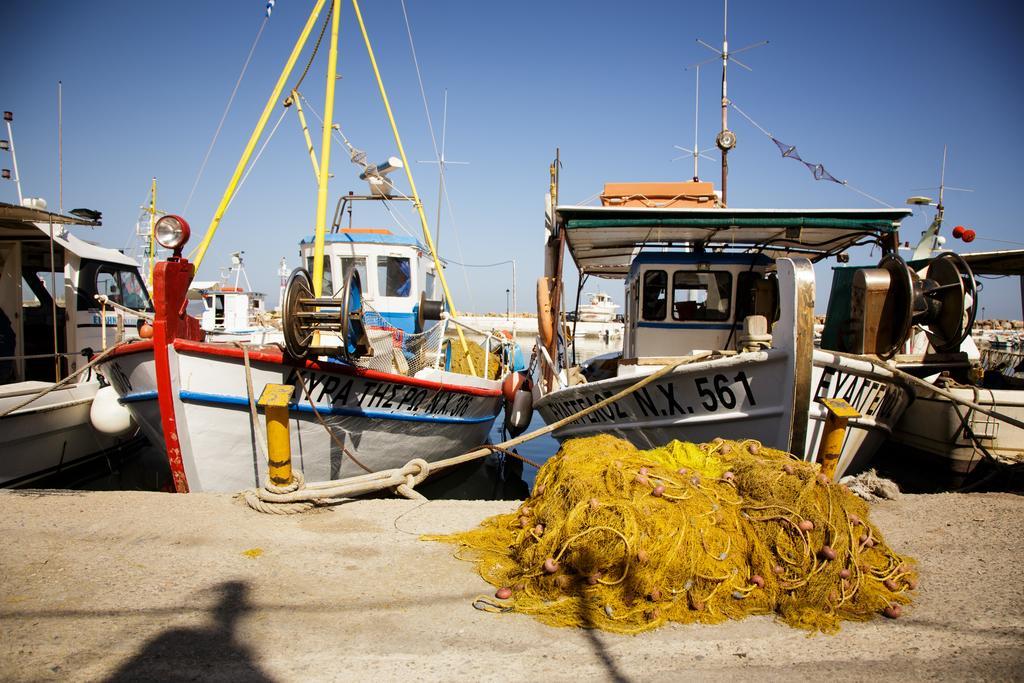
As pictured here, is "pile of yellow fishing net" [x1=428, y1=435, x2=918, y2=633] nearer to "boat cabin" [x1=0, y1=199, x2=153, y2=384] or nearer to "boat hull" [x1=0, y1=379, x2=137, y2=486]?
"boat hull" [x1=0, y1=379, x2=137, y2=486]

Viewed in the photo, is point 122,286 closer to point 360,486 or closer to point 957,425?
point 360,486

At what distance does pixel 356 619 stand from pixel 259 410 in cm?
329

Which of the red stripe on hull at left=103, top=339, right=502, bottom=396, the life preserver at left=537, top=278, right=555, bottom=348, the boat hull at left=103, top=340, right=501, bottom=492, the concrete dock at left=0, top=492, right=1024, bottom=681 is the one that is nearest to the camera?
the concrete dock at left=0, top=492, right=1024, bottom=681

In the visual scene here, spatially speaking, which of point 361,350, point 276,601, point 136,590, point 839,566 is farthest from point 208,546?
point 839,566

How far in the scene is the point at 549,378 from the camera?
793 cm

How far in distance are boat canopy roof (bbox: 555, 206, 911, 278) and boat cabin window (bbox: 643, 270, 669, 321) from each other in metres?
0.51

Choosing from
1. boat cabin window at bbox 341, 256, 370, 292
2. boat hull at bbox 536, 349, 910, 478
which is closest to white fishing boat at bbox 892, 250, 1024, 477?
boat hull at bbox 536, 349, 910, 478

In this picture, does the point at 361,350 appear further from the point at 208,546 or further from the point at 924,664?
the point at 924,664

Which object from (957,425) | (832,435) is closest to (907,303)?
(832,435)

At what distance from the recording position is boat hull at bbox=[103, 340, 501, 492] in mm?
5535

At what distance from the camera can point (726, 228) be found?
6.50 meters

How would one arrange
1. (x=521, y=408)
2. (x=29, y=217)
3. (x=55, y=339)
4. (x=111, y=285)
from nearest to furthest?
(x=29, y=217) → (x=55, y=339) → (x=111, y=285) → (x=521, y=408)

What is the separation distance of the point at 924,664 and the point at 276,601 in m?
3.27

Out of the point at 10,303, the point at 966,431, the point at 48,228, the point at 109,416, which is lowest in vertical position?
the point at 109,416
